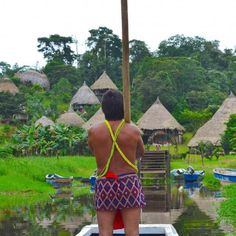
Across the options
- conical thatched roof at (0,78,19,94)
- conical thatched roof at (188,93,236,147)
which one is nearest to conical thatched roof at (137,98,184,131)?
conical thatched roof at (188,93,236,147)

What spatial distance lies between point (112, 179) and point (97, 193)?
0.55 ft

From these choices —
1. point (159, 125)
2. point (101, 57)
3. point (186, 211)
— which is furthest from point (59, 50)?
point (186, 211)

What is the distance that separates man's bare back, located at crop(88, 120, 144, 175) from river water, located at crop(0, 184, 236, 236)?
5.89 metres

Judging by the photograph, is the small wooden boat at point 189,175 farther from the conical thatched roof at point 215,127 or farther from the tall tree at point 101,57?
the tall tree at point 101,57

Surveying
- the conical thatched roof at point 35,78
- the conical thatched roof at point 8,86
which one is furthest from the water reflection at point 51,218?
the conical thatched roof at point 35,78

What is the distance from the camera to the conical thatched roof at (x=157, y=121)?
32.7 m

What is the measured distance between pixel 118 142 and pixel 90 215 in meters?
9.09

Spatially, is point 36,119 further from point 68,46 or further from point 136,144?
point 136,144

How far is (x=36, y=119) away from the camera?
35.4 m

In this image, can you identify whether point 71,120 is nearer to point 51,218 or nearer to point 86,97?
point 86,97

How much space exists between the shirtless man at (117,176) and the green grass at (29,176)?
37.6ft

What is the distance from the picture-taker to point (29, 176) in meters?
19.7

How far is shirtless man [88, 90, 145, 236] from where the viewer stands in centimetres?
396

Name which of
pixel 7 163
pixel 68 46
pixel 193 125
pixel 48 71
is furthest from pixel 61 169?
pixel 68 46
